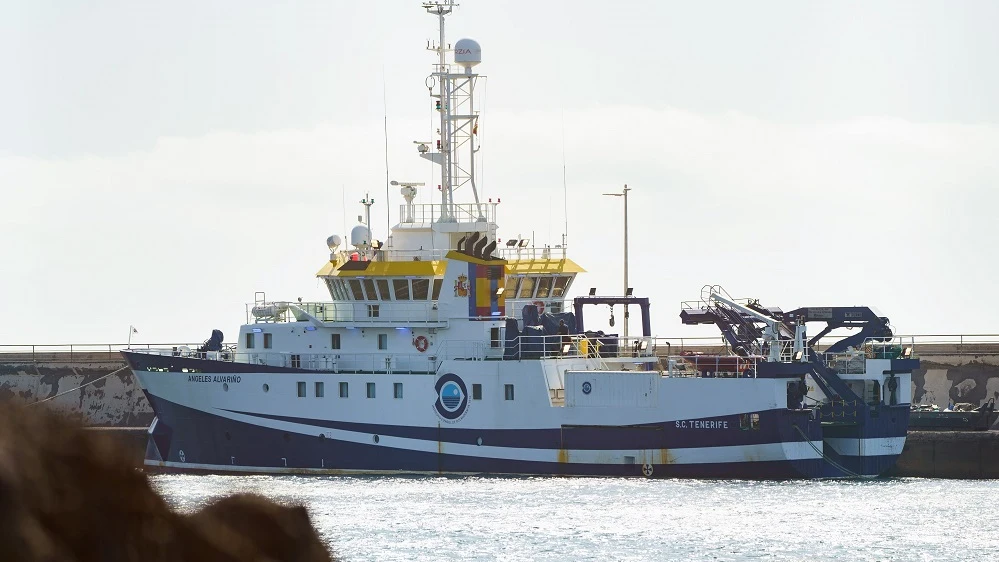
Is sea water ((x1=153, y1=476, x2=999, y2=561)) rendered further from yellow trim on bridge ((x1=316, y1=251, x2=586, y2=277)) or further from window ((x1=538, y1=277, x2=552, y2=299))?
window ((x1=538, y1=277, x2=552, y2=299))

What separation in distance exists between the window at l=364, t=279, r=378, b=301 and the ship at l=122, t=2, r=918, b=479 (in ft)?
0.14

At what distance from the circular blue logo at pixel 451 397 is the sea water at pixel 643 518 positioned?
51.8 inches

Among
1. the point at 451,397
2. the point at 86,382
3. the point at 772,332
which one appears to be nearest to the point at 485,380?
the point at 451,397

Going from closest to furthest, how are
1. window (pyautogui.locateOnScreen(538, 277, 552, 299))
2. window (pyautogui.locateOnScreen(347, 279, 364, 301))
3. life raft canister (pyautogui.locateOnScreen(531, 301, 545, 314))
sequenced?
window (pyautogui.locateOnScreen(347, 279, 364, 301))
life raft canister (pyautogui.locateOnScreen(531, 301, 545, 314))
window (pyautogui.locateOnScreen(538, 277, 552, 299))

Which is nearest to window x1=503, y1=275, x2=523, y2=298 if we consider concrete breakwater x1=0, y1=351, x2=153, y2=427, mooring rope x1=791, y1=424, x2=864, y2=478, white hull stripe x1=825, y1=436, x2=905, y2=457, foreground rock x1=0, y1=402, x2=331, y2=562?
mooring rope x1=791, y1=424, x2=864, y2=478

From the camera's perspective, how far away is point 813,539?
2302 cm

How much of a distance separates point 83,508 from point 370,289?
28732 mm

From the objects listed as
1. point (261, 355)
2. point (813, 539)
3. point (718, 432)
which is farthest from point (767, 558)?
point (261, 355)

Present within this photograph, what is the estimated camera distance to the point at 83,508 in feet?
13.3

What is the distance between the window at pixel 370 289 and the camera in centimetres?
3266

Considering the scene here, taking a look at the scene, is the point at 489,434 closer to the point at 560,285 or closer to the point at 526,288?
the point at 526,288

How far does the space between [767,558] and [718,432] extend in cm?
850

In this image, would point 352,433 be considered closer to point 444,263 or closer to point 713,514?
point 444,263

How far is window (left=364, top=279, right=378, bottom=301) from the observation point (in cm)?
3266
